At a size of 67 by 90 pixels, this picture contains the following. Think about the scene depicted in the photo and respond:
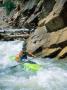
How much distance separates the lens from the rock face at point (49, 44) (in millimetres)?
19609

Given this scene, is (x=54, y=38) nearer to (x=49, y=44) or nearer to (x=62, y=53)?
(x=49, y=44)

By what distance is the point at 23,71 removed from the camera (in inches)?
673

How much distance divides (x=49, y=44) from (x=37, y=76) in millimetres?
5331

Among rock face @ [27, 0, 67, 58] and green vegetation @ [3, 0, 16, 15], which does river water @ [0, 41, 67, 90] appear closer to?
rock face @ [27, 0, 67, 58]

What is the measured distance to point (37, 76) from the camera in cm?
1581

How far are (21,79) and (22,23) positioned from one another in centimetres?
2532

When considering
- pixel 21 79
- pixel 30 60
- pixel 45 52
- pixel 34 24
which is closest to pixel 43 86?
pixel 21 79

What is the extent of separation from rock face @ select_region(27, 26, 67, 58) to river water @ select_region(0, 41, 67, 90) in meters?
0.78

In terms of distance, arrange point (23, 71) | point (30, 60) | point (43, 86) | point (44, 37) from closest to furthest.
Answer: point (43, 86), point (23, 71), point (30, 60), point (44, 37)

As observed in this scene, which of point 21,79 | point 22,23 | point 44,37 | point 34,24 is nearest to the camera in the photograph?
point 21,79

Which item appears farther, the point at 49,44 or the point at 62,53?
the point at 49,44

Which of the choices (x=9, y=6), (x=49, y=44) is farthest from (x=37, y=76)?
(x=9, y=6)

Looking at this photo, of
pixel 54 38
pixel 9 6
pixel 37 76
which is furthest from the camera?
pixel 9 6

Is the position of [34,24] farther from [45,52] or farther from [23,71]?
[23,71]
